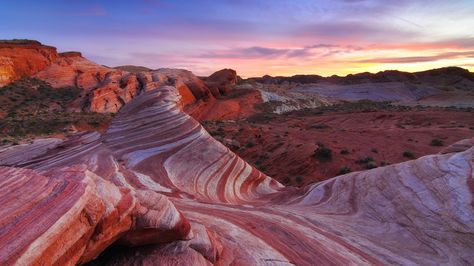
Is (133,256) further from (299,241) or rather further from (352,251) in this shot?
(352,251)

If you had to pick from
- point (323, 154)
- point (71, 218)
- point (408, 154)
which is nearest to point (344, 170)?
point (323, 154)

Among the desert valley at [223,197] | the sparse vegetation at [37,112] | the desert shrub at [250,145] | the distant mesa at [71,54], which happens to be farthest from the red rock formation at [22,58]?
the desert valley at [223,197]

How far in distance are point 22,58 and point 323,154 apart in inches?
2393

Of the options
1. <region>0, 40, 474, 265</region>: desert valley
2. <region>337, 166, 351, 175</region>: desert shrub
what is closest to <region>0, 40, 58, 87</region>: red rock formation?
<region>0, 40, 474, 265</region>: desert valley

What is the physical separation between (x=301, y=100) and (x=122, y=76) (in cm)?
2982

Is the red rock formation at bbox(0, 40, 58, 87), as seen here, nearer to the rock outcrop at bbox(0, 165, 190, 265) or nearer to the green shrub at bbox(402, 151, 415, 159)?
the green shrub at bbox(402, 151, 415, 159)

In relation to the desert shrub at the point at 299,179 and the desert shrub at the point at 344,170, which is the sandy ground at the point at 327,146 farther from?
the desert shrub at the point at 344,170

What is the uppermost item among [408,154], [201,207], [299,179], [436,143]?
[201,207]

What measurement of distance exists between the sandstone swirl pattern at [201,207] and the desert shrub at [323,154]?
724 centimetres

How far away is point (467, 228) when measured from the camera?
6336mm

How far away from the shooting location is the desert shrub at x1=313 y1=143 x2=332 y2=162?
783 inches

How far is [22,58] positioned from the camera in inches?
2510

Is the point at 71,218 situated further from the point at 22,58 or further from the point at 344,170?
the point at 22,58

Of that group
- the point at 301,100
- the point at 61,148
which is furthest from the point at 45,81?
the point at 61,148
